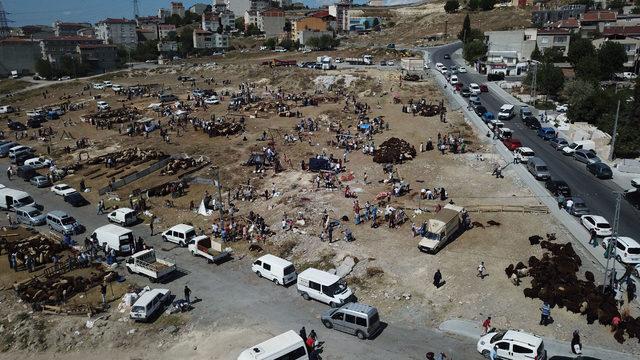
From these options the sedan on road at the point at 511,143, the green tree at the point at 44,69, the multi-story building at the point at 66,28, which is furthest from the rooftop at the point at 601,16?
the multi-story building at the point at 66,28

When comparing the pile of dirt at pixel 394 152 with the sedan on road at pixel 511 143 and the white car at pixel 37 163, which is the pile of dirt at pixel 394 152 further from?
the white car at pixel 37 163

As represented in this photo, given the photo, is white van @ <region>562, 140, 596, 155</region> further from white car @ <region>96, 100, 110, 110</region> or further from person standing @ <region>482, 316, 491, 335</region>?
white car @ <region>96, 100, 110, 110</region>

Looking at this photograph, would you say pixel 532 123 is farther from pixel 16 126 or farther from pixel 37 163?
pixel 16 126

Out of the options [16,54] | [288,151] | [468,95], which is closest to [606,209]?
[288,151]

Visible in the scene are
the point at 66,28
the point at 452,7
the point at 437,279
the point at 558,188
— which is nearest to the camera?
the point at 437,279

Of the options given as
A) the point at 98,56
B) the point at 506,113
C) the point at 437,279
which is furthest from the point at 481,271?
the point at 98,56

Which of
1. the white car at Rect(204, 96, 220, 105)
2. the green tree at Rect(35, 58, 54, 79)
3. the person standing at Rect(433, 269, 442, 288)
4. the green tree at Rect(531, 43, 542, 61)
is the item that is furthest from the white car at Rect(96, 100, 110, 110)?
the green tree at Rect(531, 43, 542, 61)
